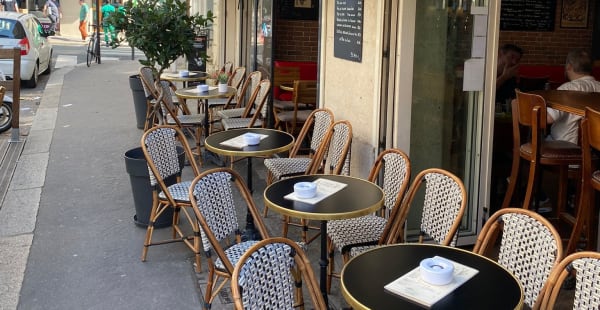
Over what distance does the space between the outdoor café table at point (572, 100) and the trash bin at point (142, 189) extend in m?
2.79

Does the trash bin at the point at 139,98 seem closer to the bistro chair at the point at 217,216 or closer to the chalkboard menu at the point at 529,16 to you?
the chalkboard menu at the point at 529,16

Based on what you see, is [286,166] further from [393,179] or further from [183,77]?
[183,77]

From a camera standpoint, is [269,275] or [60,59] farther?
[60,59]

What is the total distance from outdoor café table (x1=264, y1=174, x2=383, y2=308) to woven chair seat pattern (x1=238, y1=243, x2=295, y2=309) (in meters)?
0.74

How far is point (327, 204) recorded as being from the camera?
372 cm

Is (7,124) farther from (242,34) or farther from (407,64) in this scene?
(407,64)

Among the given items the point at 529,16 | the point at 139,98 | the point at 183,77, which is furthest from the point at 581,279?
the point at 529,16

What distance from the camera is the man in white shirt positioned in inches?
200

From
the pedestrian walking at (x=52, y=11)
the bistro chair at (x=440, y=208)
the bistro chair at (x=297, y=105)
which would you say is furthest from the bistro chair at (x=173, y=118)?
the pedestrian walking at (x=52, y=11)

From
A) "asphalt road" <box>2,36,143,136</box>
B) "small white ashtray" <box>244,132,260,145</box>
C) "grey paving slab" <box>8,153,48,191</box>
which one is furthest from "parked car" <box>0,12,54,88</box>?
"small white ashtray" <box>244,132,260,145</box>

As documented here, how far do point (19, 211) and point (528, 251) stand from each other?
15.2ft

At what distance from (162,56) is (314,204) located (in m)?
4.72

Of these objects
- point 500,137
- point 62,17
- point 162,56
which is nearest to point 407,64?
point 500,137

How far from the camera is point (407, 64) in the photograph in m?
4.76
